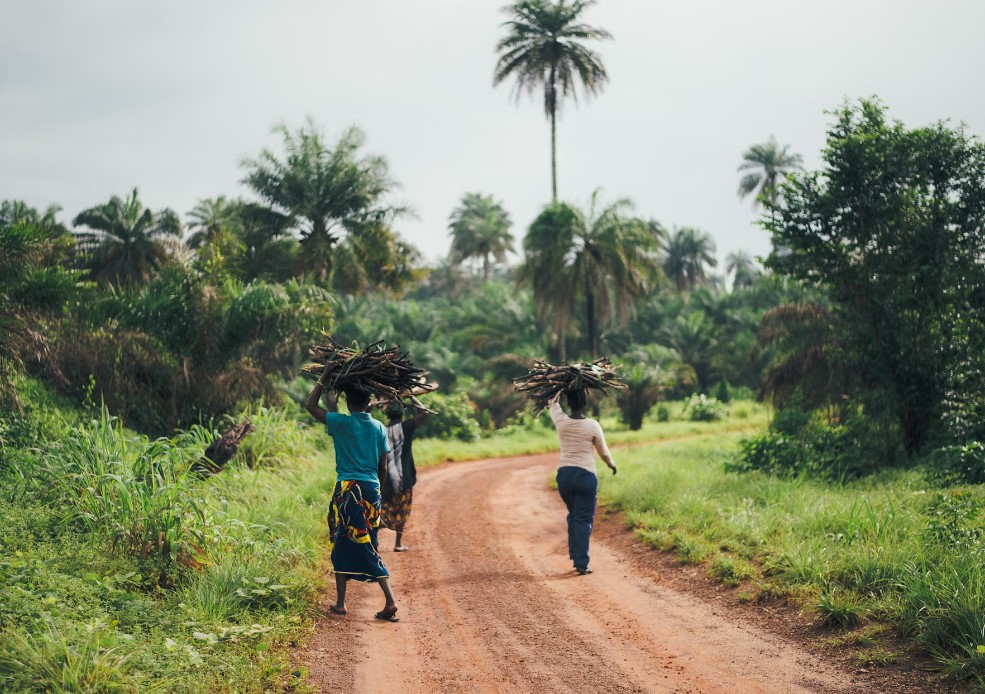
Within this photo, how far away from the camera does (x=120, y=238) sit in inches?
1242

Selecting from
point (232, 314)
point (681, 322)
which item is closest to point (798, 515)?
point (232, 314)

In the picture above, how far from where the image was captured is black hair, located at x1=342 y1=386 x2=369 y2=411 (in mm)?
6141

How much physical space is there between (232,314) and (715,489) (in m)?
9.17

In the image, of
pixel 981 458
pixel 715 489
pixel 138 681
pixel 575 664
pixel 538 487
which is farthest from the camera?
pixel 538 487

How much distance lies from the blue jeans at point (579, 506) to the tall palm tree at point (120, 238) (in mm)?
27163

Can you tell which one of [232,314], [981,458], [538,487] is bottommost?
[538,487]

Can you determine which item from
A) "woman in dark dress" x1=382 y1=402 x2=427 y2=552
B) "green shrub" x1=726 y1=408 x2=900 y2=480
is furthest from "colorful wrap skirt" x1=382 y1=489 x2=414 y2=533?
"green shrub" x1=726 y1=408 x2=900 y2=480

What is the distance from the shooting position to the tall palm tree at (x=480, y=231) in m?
52.0

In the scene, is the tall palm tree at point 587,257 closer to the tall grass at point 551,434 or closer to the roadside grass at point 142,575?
the tall grass at point 551,434

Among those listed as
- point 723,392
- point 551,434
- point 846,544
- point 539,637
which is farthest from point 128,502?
point 723,392

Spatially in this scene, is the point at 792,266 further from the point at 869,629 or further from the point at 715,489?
the point at 869,629

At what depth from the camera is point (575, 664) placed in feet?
16.4

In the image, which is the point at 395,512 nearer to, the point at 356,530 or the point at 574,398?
the point at 574,398

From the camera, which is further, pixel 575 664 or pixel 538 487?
pixel 538 487
